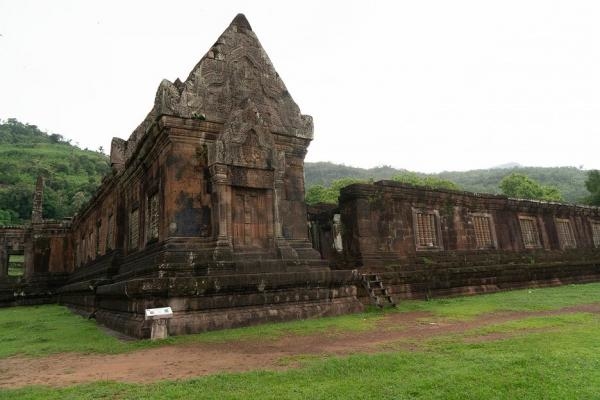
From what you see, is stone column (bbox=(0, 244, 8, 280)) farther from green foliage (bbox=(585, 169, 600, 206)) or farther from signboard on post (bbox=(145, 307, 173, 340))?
green foliage (bbox=(585, 169, 600, 206))

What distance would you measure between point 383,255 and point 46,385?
11508 mm

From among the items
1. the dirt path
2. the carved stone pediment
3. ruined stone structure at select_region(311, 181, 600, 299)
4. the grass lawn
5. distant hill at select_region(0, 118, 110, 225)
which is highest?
distant hill at select_region(0, 118, 110, 225)

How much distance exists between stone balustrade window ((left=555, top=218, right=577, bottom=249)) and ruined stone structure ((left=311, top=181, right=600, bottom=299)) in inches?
23.4

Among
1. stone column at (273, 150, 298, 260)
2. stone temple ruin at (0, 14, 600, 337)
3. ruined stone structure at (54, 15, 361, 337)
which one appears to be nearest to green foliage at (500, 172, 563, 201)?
stone temple ruin at (0, 14, 600, 337)

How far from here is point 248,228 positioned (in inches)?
395

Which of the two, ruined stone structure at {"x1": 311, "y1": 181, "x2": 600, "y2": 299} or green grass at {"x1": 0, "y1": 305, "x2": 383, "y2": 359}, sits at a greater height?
ruined stone structure at {"x1": 311, "y1": 181, "x2": 600, "y2": 299}

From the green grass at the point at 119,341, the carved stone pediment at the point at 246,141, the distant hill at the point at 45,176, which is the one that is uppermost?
the distant hill at the point at 45,176

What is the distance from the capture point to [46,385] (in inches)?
188

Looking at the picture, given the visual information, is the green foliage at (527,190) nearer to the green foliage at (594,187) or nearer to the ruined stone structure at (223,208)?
the green foliage at (594,187)

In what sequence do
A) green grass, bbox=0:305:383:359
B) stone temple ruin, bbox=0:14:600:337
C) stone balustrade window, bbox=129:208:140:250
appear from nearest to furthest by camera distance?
green grass, bbox=0:305:383:359 < stone temple ruin, bbox=0:14:600:337 < stone balustrade window, bbox=129:208:140:250

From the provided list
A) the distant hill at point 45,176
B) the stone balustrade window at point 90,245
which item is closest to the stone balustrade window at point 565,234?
the stone balustrade window at point 90,245

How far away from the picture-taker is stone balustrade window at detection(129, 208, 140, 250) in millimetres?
12002

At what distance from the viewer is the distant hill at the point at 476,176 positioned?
97.6 metres

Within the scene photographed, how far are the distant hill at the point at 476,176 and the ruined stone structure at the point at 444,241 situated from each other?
243 ft
